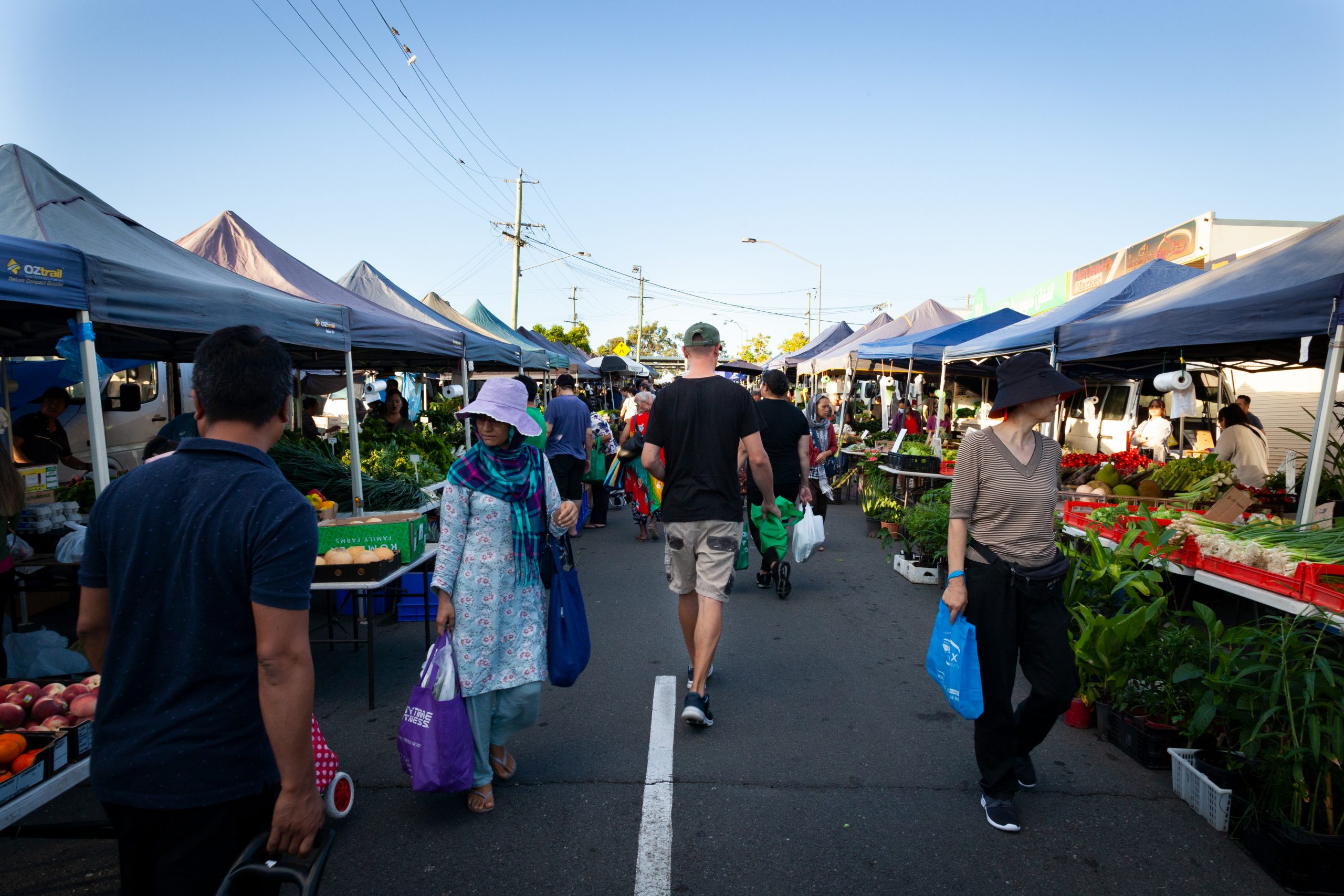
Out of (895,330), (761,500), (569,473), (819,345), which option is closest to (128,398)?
(569,473)

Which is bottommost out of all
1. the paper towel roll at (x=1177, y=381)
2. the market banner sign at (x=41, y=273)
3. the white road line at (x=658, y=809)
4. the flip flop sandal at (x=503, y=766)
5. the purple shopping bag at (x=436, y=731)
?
the white road line at (x=658, y=809)

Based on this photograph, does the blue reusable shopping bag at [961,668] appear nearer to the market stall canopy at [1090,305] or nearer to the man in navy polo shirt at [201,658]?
the man in navy polo shirt at [201,658]

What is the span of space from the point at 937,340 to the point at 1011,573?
11638mm

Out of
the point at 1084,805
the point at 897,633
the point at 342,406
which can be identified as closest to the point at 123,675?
the point at 1084,805

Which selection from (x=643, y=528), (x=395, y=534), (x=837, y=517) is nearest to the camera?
(x=395, y=534)

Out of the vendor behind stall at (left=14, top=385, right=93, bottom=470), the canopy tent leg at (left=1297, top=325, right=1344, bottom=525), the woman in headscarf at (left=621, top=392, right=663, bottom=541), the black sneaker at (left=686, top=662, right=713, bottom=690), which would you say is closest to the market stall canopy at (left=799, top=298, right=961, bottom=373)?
the woman in headscarf at (left=621, top=392, right=663, bottom=541)

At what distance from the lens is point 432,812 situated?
135 inches

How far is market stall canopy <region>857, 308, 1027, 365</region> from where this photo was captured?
45.0ft

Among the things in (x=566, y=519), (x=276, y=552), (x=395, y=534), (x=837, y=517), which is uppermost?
(x=276, y=552)

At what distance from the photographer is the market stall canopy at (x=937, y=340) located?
13.7 meters


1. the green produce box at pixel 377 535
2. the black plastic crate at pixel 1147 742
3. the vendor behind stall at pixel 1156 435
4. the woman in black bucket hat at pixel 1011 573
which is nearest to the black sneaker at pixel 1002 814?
the woman in black bucket hat at pixel 1011 573

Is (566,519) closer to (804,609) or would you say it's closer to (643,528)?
(804,609)

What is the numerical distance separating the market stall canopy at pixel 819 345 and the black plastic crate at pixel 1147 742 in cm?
2158

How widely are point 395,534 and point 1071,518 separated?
496 cm
